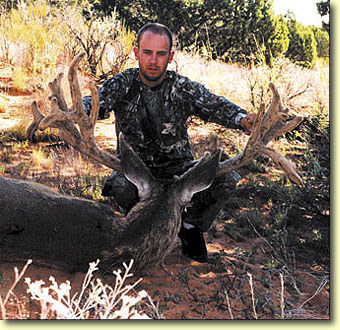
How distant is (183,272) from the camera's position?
3854mm

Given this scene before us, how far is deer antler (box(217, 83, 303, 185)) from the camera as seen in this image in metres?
3.73

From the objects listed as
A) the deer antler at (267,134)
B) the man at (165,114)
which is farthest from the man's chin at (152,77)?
the deer antler at (267,134)

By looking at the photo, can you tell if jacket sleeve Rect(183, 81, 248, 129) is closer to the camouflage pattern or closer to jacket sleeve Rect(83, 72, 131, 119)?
the camouflage pattern

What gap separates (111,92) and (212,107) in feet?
2.90

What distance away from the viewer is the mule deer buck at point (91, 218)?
3.13 metres

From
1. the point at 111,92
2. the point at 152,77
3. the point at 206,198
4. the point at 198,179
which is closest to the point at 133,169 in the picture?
the point at 198,179

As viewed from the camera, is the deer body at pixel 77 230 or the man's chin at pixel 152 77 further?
the man's chin at pixel 152 77

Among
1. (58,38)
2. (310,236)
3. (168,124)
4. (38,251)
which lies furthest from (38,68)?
(38,251)

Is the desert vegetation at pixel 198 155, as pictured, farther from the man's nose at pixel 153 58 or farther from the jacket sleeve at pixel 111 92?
the jacket sleeve at pixel 111 92

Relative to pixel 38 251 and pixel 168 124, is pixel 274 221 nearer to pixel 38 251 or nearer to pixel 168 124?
pixel 168 124

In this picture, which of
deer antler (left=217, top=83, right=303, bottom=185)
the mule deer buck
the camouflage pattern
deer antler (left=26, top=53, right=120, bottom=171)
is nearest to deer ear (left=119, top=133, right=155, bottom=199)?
the mule deer buck

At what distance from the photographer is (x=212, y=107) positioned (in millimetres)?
4387

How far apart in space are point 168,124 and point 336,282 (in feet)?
6.24

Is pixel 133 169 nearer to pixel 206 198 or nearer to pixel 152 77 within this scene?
pixel 206 198
